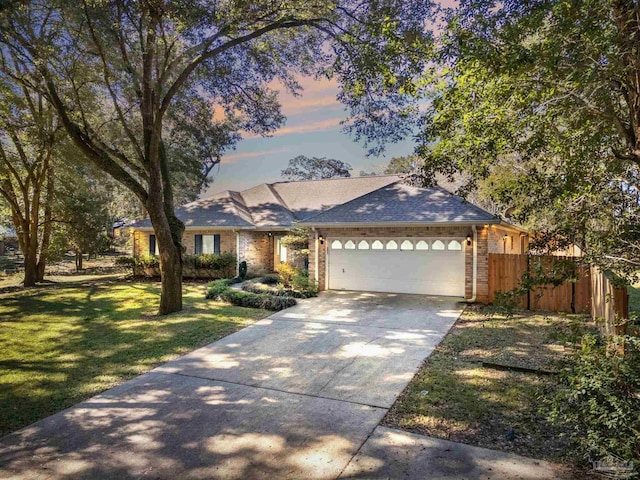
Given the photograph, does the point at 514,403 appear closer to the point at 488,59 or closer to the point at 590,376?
the point at 590,376

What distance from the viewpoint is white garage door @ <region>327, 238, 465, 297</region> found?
12273mm

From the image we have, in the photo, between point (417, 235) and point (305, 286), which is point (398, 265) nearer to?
point (417, 235)

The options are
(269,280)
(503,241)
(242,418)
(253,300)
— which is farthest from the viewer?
(269,280)

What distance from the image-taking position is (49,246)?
1980 centimetres

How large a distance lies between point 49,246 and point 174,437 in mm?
20047

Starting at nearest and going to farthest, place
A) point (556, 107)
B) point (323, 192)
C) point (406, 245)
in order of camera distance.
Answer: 1. point (556, 107)
2. point (406, 245)
3. point (323, 192)

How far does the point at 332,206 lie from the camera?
19547mm

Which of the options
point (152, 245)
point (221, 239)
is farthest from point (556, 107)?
point (152, 245)

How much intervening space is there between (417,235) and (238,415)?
30.2ft

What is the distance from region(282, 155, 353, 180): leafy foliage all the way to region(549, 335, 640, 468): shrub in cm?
3530

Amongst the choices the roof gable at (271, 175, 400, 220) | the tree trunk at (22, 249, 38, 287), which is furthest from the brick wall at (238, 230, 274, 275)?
the tree trunk at (22, 249, 38, 287)

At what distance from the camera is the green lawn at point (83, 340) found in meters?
5.52

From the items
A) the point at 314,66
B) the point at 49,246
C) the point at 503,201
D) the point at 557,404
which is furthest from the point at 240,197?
the point at 557,404

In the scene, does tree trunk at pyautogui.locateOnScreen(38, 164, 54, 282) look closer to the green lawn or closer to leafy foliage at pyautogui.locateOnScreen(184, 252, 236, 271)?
the green lawn
